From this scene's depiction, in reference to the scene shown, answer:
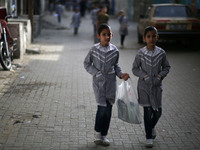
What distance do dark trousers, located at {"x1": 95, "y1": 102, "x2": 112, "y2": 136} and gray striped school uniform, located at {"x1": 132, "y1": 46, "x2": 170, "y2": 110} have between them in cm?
43

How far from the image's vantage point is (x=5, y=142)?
189 inches

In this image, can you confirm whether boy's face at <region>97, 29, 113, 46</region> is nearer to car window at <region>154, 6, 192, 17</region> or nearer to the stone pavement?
the stone pavement

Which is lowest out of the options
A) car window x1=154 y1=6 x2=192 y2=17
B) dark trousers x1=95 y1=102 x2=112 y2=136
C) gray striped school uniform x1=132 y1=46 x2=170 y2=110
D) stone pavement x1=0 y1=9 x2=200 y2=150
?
stone pavement x1=0 y1=9 x2=200 y2=150

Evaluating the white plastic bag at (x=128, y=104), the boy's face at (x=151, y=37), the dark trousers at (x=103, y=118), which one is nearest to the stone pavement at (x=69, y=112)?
the dark trousers at (x=103, y=118)

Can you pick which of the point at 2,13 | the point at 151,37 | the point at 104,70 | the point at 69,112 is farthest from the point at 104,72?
the point at 2,13

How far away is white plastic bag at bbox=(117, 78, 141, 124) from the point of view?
184 inches

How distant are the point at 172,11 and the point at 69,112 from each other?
969 centimetres

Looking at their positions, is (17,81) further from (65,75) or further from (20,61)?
(20,61)

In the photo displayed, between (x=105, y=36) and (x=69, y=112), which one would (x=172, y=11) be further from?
(x=105, y=36)

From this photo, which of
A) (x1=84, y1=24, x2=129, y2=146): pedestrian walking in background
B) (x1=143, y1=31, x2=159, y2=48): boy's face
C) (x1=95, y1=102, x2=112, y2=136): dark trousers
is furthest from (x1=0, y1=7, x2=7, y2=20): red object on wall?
(x1=143, y1=31, x2=159, y2=48): boy's face

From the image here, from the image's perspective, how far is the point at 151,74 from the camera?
462 cm

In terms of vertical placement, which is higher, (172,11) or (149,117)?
(172,11)

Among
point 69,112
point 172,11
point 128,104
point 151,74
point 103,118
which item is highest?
point 172,11

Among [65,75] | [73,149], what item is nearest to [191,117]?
[73,149]
